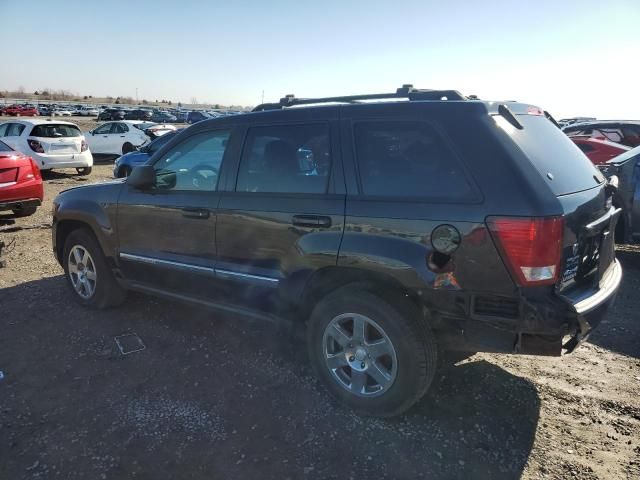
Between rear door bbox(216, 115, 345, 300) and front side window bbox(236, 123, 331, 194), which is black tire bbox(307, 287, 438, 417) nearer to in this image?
rear door bbox(216, 115, 345, 300)

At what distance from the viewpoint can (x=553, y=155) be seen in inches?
112

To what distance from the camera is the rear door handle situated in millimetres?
3033

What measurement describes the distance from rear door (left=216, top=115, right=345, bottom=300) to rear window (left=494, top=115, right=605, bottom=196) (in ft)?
3.56

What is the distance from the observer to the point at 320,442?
2.85 meters

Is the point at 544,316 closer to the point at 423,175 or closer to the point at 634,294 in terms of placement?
the point at 423,175

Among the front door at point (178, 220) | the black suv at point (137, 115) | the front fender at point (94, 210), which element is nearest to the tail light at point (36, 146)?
the front fender at point (94, 210)

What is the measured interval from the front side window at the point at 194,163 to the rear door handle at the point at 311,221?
0.89 meters

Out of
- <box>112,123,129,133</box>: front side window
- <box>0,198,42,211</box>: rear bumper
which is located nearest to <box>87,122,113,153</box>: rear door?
<box>112,123,129,133</box>: front side window

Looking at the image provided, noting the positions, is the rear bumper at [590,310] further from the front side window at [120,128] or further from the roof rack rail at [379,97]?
the front side window at [120,128]

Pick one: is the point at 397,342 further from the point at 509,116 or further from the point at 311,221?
the point at 509,116

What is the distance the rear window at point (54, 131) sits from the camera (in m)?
13.4

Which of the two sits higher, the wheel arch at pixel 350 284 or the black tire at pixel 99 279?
the wheel arch at pixel 350 284

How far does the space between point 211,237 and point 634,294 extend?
181 inches

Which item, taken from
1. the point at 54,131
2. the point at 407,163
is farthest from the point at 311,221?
the point at 54,131
